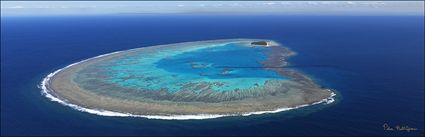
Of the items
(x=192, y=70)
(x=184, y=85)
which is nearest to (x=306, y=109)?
(x=184, y=85)

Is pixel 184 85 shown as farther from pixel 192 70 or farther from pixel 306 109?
pixel 306 109

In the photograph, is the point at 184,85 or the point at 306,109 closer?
the point at 306,109

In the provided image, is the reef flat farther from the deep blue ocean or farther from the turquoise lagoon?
the deep blue ocean

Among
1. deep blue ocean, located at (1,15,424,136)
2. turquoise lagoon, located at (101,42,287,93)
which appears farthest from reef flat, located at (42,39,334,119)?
deep blue ocean, located at (1,15,424,136)

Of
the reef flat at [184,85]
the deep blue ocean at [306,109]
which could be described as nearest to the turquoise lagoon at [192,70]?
the reef flat at [184,85]

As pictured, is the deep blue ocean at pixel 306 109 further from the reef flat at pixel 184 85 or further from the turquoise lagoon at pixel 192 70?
the turquoise lagoon at pixel 192 70

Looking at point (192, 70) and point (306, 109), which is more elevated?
point (192, 70)

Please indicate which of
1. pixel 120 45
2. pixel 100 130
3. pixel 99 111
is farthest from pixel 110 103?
pixel 120 45

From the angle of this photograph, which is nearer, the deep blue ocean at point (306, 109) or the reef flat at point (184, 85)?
the deep blue ocean at point (306, 109)
